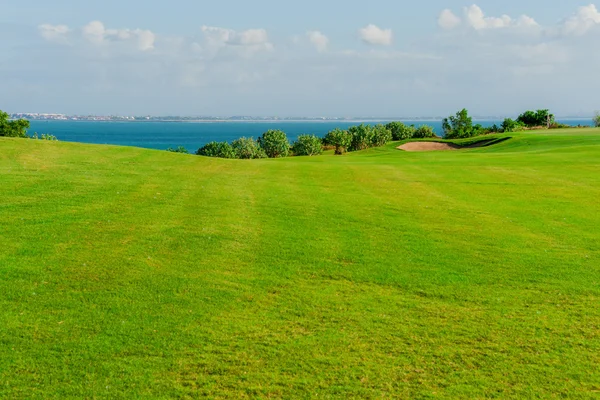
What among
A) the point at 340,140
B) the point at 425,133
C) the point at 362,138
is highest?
the point at 425,133

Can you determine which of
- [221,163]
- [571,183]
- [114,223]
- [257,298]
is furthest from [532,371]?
[221,163]

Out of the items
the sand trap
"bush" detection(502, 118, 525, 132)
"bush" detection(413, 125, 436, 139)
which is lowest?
the sand trap

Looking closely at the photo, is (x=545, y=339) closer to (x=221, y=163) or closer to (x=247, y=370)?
(x=247, y=370)

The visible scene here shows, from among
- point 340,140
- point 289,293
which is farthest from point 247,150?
point 289,293

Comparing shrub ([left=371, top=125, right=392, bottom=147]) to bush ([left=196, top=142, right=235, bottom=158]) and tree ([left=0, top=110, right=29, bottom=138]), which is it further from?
tree ([left=0, top=110, right=29, bottom=138])

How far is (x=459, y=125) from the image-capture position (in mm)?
104812

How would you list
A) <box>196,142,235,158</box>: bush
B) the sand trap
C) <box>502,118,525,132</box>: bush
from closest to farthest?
the sand trap
<box>502,118,525,132</box>: bush
<box>196,142,235,158</box>: bush

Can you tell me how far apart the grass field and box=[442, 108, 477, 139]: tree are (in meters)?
82.8

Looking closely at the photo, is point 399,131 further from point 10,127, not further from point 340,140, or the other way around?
point 10,127

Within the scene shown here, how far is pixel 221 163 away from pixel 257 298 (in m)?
19.6

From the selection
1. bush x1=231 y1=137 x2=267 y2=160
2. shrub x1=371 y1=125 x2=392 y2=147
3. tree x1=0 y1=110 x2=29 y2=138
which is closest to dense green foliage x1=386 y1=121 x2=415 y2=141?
shrub x1=371 y1=125 x2=392 y2=147

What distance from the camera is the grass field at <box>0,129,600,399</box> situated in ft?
25.1

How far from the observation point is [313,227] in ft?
50.3

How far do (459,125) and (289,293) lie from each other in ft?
331
